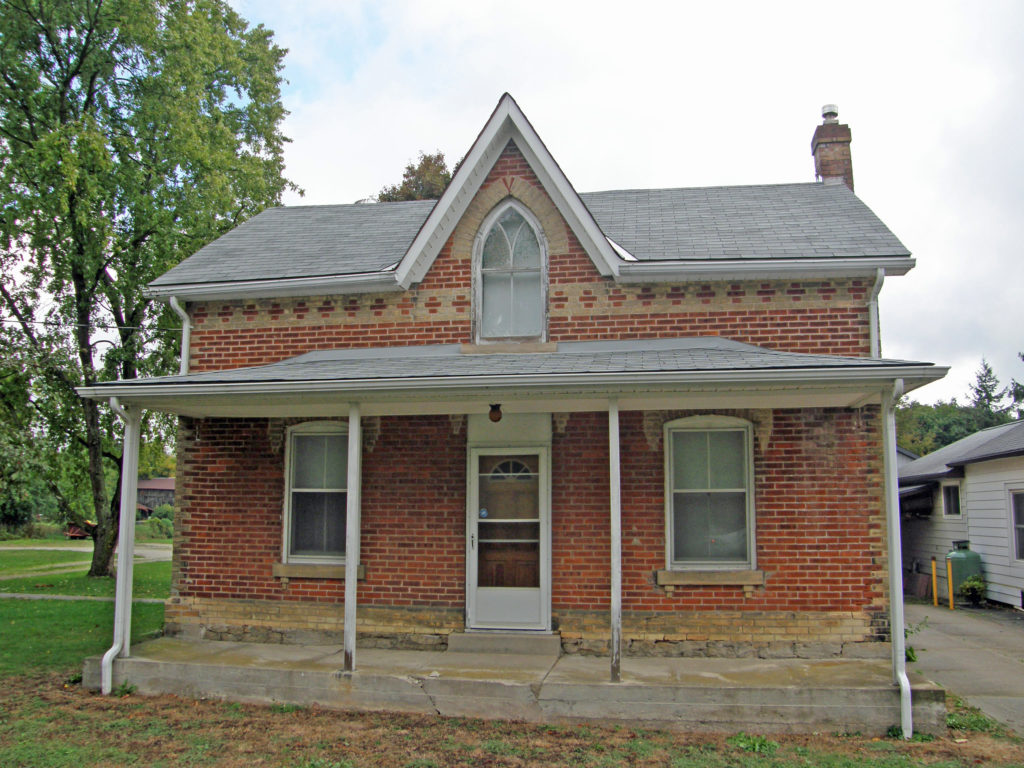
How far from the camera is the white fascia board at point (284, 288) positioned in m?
9.74

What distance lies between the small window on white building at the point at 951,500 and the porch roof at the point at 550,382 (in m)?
11.2

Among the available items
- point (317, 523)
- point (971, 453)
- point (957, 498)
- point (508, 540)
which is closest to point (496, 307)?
point (508, 540)

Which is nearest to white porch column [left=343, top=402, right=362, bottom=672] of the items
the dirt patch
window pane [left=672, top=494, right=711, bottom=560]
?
the dirt patch

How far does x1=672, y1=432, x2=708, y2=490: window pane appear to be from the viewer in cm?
911

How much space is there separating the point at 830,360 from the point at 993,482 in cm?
1021

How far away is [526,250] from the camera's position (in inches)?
391

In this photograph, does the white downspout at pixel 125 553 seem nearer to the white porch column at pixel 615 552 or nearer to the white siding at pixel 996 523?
the white porch column at pixel 615 552

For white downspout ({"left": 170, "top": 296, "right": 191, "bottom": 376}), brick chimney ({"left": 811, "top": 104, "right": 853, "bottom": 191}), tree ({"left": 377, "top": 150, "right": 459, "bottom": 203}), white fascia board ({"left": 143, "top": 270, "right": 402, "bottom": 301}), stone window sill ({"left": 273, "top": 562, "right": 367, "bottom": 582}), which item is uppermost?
tree ({"left": 377, "top": 150, "right": 459, "bottom": 203})

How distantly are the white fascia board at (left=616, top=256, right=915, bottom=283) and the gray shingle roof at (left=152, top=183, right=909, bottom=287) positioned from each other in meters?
0.12

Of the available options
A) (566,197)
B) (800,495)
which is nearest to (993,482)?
(800,495)

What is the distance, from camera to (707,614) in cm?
875

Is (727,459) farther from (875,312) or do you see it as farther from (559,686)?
(559,686)

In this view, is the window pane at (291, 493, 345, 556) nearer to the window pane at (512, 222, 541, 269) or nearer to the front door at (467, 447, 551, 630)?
the front door at (467, 447, 551, 630)

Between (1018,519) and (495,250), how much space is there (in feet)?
37.0
